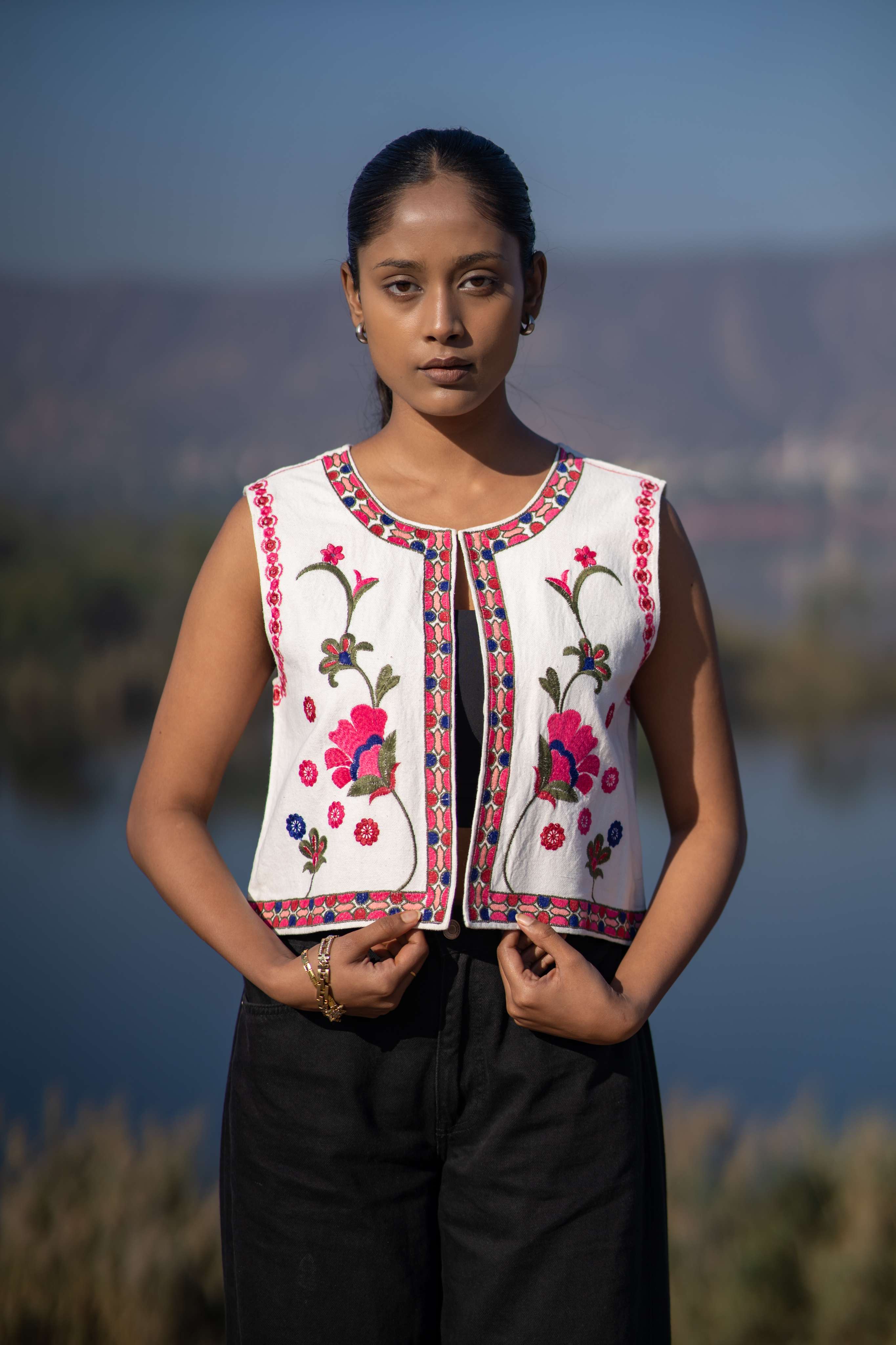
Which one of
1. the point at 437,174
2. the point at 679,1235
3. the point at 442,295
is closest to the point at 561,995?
the point at 442,295

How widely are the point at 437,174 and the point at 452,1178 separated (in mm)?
839

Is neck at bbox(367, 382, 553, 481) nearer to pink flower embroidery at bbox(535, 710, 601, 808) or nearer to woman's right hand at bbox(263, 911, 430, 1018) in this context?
pink flower embroidery at bbox(535, 710, 601, 808)

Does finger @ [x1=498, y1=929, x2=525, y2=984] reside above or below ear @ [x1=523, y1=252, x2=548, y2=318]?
below

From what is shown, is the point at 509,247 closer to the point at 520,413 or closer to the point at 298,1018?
the point at 298,1018

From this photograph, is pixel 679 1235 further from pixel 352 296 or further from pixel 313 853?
pixel 352 296

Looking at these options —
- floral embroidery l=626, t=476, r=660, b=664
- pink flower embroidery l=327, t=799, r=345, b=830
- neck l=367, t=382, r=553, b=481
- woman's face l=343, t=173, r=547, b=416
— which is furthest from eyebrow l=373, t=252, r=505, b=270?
pink flower embroidery l=327, t=799, r=345, b=830

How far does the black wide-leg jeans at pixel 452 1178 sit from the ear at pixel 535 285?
1.82 feet

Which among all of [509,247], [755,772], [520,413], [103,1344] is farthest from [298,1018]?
[755,772]

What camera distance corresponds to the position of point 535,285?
1.14m

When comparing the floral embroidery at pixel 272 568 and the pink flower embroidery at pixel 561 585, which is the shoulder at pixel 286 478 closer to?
the floral embroidery at pixel 272 568

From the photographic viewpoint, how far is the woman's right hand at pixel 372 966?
999mm

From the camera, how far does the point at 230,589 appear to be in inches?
43.6

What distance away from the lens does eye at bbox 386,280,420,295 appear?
106 centimetres

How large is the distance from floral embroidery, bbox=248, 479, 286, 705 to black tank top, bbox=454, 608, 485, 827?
154mm
